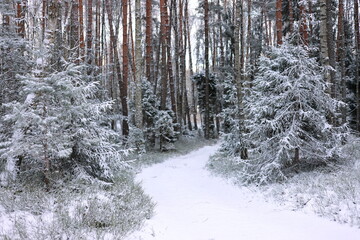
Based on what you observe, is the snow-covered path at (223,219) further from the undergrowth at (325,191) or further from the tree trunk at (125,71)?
the tree trunk at (125,71)

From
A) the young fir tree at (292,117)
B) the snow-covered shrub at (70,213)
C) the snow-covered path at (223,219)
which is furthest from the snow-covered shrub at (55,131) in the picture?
the young fir tree at (292,117)

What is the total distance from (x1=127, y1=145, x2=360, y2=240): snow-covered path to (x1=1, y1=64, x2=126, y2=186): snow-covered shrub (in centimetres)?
211

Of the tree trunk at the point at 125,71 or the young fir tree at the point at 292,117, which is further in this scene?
the tree trunk at the point at 125,71

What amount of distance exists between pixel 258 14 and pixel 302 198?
24.2 meters

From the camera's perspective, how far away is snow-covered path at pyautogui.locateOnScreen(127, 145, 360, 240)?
4719mm

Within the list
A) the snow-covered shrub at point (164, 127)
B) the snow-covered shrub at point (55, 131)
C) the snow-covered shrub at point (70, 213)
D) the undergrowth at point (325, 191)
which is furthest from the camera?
the snow-covered shrub at point (164, 127)

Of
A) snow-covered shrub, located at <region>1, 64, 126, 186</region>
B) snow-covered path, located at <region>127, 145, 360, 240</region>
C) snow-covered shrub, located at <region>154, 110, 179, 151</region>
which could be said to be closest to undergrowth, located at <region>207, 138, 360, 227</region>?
snow-covered path, located at <region>127, 145, 360, 240</region>

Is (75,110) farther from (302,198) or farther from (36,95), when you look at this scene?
(302,198)

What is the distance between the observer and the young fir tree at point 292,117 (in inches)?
316

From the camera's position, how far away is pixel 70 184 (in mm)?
6355

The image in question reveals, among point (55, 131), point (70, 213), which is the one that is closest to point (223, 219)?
point (70, 213)

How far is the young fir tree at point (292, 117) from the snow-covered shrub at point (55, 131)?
475 centimetres

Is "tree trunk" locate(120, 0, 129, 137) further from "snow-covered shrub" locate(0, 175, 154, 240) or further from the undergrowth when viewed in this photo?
"snow-covered shrub" locate(0, 175, 154, 240)

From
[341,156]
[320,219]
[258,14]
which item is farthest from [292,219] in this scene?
[258,14]
